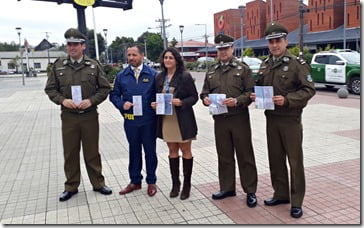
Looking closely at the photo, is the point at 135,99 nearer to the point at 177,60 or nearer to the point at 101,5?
the point at 177,60

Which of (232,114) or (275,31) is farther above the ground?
(275,31)

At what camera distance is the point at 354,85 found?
14.6 meters

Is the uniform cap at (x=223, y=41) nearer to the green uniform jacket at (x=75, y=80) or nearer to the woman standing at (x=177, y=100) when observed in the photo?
the woman standing at (x=177, y=100)

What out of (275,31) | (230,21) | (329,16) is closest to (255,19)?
(230,21)

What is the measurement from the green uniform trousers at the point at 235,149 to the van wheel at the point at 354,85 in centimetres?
1219

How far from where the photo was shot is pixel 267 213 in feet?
12.1

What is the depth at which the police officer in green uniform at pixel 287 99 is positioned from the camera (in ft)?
11.1

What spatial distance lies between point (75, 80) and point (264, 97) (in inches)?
86.5

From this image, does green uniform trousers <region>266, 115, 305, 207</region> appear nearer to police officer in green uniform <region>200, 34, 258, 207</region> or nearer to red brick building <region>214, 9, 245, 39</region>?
police officer in green uniform <region>200, 34, 258, 207</region>

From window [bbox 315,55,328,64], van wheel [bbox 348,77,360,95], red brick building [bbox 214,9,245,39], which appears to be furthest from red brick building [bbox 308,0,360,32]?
van wheel [bbox 348,77,360,95]

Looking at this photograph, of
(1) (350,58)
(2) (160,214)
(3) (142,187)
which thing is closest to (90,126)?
(3) (142,187)

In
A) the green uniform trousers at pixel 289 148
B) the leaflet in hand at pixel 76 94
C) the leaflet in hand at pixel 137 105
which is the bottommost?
the green uniform trousers at pixel 289 148

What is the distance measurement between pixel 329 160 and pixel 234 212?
2456mm

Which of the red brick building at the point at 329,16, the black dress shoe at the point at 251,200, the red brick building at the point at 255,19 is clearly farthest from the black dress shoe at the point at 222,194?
the red brick building at the point at 255,19
